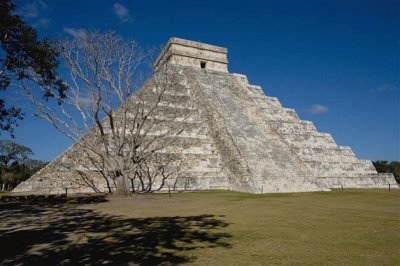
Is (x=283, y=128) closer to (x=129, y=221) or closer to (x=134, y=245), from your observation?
(x=129, y=221)

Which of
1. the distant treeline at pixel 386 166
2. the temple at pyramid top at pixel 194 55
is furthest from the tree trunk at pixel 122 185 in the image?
the distant treeline at pixel 386 166

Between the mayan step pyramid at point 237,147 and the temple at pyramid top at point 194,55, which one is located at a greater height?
the temple at pyramid top at point 194,55

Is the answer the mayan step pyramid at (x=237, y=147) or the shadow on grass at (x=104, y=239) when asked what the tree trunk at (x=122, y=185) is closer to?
the mayan step pyramid at (x=237, y=147)

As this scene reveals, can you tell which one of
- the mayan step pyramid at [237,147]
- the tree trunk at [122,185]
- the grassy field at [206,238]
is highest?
the mayan step pyramid at [237,147]

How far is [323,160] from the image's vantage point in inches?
776

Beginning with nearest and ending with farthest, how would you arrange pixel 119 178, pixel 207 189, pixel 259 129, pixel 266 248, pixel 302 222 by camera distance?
pixel 266 248
pixel 302 222
pixel 119 178
pixel 207 189
pixel 259 129

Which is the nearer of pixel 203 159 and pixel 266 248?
pixel 266 248

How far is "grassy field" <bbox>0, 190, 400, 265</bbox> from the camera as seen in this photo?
409 centimetres

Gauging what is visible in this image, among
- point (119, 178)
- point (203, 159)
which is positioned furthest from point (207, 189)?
point (119, 178)

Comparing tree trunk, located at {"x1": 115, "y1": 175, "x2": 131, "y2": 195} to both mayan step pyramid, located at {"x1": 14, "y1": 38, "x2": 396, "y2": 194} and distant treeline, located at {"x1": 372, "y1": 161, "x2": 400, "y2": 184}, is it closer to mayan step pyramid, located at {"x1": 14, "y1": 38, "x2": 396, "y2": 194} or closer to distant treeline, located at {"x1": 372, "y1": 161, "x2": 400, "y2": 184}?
mayan step pyramid, located at {"x1": 14, "y1": 38, "x2": 396, "y2": 194}

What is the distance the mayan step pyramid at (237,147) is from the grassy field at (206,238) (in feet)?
21.3

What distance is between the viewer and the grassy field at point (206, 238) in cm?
409

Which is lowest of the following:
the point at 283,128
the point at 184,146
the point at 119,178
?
the point at 119,178

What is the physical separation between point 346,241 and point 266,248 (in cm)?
146
